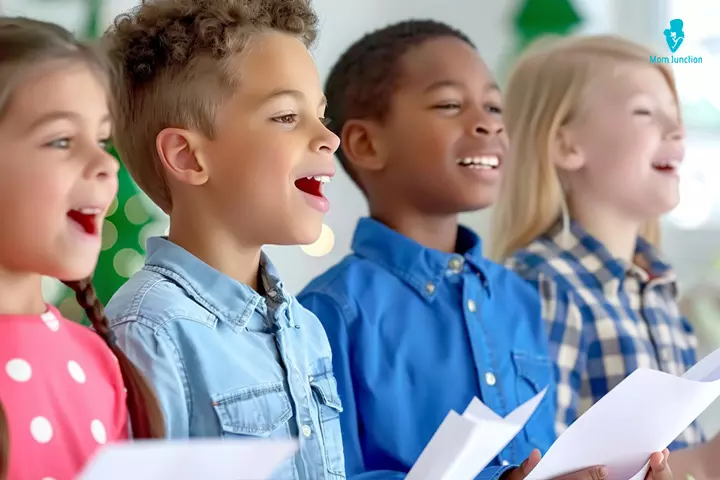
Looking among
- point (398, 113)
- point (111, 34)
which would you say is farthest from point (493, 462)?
point (111, 34)

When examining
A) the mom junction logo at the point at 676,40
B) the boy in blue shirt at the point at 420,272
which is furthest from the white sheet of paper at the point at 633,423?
the mom junction logo at the point at 676,40

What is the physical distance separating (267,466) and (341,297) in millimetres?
511

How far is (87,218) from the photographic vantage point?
0.79 meters

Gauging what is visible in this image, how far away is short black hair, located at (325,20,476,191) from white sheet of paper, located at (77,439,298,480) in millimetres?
679

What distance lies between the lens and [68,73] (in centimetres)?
77

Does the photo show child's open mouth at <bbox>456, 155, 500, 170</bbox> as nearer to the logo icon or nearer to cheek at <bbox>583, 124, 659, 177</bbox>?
cheek at <bbox>583, 124, 659, 177</bbox>

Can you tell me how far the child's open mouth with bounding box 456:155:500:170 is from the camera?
4.07ft

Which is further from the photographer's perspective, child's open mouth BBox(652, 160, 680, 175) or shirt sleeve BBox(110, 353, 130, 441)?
child's open mouth BBox(652, 160, 680, 175)

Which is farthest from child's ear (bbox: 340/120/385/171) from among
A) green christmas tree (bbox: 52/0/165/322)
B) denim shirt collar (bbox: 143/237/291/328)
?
denim shirt collar (bbox: 143/237/291/328)

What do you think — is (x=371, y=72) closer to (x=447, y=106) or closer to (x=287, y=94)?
(x=447, y=106)

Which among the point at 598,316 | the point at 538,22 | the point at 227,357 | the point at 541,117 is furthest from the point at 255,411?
the point at 538,22

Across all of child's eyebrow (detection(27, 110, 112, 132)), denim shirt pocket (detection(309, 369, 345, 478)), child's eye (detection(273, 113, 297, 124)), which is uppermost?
child's eye (detection(273, 113, 297, 124))

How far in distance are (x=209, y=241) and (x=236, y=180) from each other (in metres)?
0.06

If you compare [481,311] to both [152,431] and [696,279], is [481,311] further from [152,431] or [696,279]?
[696,279]
